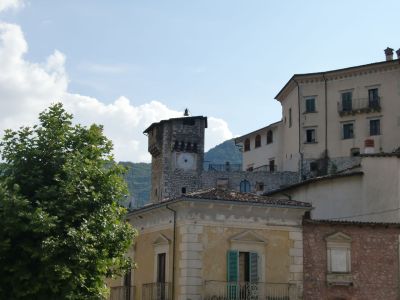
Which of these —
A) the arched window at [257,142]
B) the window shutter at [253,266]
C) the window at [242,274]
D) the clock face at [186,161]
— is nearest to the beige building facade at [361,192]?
the window shutter at [253,266]

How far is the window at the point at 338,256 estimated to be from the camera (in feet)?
95.5

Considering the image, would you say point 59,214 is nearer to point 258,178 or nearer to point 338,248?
point 338,248

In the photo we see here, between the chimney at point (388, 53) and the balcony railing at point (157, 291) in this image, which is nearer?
the balcony railing at point (157, 291)

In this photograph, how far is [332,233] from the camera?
1150 inches

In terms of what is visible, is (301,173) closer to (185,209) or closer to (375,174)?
(375,174)

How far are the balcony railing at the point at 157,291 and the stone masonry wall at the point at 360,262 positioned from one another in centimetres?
528

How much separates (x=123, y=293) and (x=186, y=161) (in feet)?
127

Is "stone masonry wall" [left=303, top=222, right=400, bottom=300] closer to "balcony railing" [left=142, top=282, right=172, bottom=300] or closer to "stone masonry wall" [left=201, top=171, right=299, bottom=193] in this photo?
"balcony railing" [left=142, top=282, right=172, bottom=300]

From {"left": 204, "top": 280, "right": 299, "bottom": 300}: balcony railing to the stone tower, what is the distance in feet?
133

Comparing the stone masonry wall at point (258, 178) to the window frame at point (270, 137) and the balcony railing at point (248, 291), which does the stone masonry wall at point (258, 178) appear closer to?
the window frame at point (270, 137)

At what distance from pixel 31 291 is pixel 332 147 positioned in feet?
150

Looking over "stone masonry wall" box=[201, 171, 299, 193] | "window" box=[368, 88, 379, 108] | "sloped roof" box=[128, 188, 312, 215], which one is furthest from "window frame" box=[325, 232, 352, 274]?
"stone masonry wall" box=[201, 171, 299, 193]

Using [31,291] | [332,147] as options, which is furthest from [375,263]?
[332,147]

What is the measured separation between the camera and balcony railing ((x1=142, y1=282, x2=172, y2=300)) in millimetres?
28219
